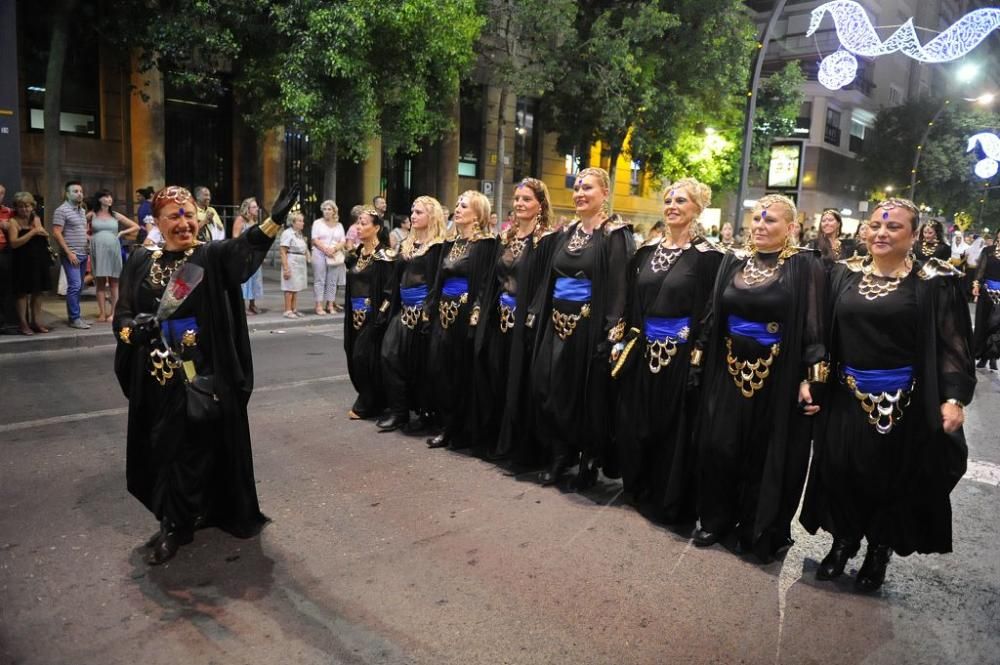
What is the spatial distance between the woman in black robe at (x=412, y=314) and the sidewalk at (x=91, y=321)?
17.9ft

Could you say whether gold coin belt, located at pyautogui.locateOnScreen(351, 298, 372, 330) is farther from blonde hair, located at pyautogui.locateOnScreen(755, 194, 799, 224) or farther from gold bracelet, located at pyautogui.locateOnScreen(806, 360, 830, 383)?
gold bracelet, located at pyautogui.locateOnScreen(806, 360, 830, 383)

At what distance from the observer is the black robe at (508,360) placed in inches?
227

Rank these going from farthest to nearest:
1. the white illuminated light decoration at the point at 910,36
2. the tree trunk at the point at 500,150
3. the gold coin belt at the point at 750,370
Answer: the tree trunk at the point at 500,150, the white illuminated light decoration at the point at 910,36, the gold coin belt at the point at 750,370

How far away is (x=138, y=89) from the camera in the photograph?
17312mm

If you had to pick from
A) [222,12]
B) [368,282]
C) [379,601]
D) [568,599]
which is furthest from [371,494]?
[222,12]

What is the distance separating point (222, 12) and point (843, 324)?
13813mm

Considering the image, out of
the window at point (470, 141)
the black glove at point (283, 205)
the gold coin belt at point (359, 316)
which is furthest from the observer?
the window at point (470, 141)

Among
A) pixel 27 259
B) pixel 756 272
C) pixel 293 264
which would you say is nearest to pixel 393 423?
pixel 756 272

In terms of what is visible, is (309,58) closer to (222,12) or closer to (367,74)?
(367,74)

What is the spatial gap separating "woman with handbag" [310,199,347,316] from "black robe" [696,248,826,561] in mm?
9008

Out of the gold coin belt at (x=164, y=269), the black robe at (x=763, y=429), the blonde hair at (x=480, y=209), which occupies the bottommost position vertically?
the black robe at (x=763, y=429)

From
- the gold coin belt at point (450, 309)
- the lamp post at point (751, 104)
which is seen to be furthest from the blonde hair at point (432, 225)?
the lamp post at point (751, 104)

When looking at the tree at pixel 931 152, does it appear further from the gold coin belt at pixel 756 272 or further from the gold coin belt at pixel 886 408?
the gold coin belt at pixel 886 408

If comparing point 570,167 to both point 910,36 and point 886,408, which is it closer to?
point 910,36
